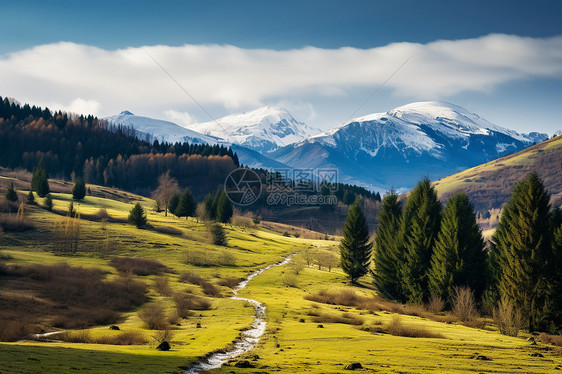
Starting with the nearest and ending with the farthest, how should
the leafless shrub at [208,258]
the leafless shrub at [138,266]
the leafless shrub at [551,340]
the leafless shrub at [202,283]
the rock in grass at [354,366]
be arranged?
the rock in grass at [354,366] → the leafless shrub at [551,340] → the leafless shrub at [202,283] → the leafless shrub at [138,266] → the leafless shrub at [208,258]

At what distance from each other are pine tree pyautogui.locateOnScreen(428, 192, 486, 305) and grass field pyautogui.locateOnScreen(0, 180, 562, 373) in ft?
37.4

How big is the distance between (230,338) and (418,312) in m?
36.4

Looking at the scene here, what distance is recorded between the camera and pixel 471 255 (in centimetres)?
7169

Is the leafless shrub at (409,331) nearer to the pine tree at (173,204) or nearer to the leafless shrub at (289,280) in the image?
the leafless shrub at (289,280)

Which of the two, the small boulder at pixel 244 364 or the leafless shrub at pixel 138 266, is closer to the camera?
the small boulder at pixel 244 364

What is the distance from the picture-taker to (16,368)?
22.2 meters

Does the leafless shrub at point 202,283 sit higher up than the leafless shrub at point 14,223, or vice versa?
the leafless shrub at point 14,223

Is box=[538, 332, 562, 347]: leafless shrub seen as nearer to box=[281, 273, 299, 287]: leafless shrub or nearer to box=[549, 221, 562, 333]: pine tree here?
box=[549, 221, 562, 333]: pine tree

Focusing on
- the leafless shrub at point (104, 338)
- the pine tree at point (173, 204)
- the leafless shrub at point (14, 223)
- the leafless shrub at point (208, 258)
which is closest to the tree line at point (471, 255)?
the leafless shrub at point (208, 258)

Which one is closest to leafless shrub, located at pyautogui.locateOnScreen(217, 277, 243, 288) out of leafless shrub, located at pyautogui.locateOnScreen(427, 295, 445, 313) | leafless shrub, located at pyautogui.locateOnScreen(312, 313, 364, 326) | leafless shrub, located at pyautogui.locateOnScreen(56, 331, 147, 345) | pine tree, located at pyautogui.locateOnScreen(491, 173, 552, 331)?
leafless shrub, located at pyautogui.locateOnScreen(312, 313, 364, 326)

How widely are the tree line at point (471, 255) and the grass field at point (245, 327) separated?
6247 mm

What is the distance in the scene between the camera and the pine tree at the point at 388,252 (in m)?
84.2

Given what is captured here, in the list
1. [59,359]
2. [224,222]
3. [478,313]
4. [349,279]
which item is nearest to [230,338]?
[59,359]

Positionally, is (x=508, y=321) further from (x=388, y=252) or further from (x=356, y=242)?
(x=356, y=242)
